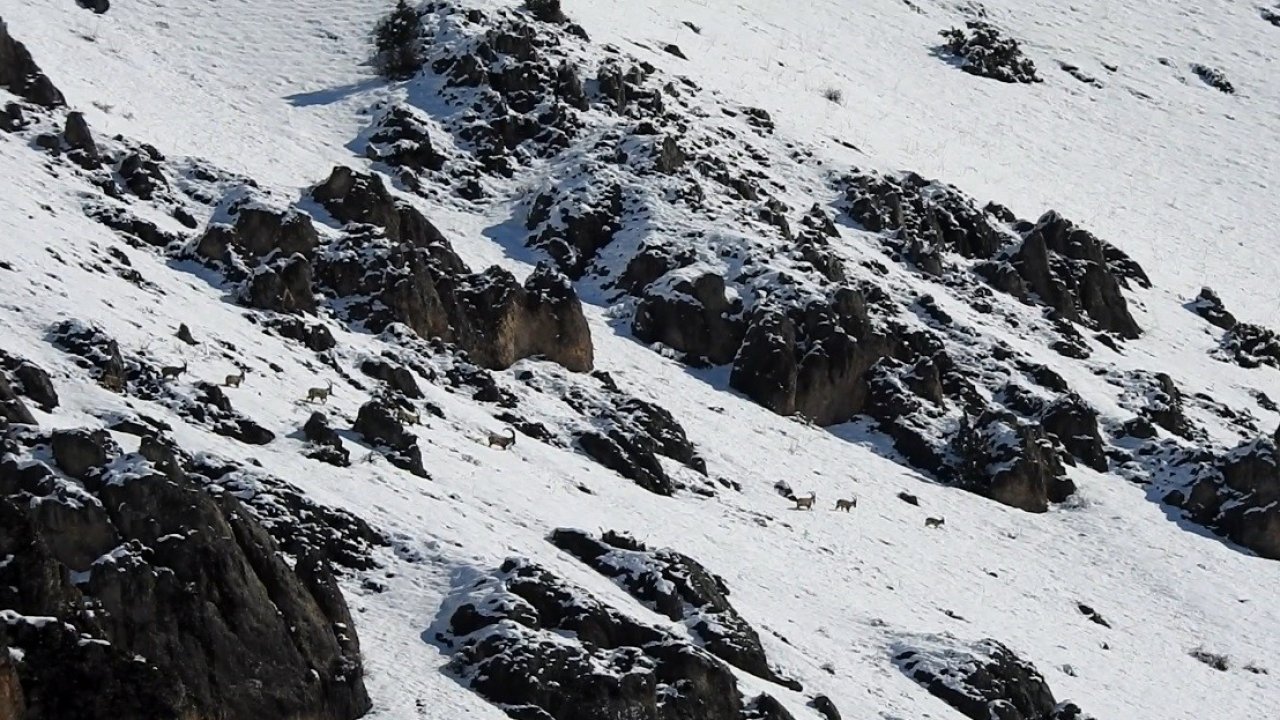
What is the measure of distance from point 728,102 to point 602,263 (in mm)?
13032

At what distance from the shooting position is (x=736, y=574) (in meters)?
37.3

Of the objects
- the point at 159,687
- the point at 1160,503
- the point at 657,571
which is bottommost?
the point at 1160,503

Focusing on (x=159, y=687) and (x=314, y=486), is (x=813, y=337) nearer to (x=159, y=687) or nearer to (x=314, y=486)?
(x=314, y=486)

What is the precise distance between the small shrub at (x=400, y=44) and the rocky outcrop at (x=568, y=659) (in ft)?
104

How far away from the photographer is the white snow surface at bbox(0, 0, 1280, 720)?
33.0m

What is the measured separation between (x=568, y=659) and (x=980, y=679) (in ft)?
34.3

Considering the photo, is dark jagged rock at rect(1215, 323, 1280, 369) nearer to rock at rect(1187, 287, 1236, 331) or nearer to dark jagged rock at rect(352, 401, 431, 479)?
rock at rect(1187, 287, 1236, 331)

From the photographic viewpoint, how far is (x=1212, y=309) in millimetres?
61844

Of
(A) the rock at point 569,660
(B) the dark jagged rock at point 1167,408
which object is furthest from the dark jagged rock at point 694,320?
(A) the rock at point 569,660

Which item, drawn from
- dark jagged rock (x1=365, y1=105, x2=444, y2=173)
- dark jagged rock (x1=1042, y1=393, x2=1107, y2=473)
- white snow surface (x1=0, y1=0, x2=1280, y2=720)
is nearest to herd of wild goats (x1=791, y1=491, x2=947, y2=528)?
white snow surface (x1=0, y1=0, x2=1280, y2=720)

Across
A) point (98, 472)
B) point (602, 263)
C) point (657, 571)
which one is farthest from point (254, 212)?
point (98, 472)

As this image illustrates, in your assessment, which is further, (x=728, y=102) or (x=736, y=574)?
(x=728, y=102)

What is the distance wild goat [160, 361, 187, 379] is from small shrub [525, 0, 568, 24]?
1237 inches

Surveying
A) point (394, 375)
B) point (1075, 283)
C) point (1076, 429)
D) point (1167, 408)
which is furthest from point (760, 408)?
point (1075, 283)
